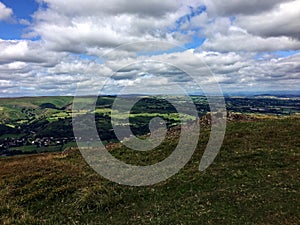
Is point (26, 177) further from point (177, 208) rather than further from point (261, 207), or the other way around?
point (261, 207)

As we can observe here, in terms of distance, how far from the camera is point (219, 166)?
23.8 metres

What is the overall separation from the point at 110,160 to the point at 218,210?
16.3m

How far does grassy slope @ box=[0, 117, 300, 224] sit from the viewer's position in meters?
15.7

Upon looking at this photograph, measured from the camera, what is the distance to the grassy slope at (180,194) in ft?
51.4

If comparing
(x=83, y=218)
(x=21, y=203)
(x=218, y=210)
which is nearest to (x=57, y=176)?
(x=21, y=203)

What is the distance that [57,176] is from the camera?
24.5 metres

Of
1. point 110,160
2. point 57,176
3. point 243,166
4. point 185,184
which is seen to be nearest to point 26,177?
point 57,176

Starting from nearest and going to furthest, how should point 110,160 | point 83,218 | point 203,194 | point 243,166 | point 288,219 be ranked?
1. point 288,219
2. point 83,218
3. point 203,194
4. point 243,166
5. point 110,160

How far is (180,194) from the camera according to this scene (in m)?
19.1

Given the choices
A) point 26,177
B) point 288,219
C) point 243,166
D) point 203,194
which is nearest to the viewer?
point 288,219

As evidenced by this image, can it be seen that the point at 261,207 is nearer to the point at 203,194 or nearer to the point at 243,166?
the point at 203,194

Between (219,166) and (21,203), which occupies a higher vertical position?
(219,166)

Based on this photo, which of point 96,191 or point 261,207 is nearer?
point 261,207

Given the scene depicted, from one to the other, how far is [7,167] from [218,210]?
2513cm
